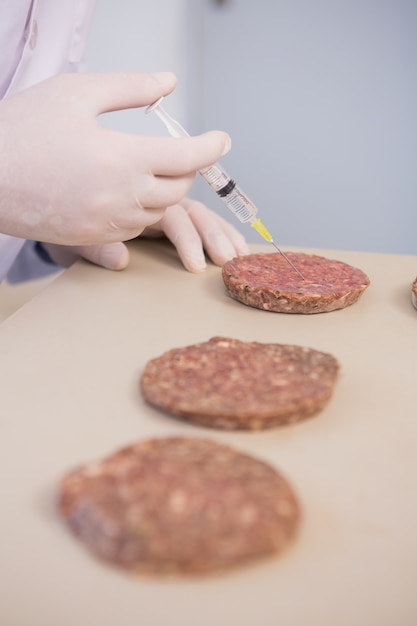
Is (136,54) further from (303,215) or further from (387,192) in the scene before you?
(387,192)

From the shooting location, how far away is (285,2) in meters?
2.92

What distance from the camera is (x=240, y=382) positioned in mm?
854

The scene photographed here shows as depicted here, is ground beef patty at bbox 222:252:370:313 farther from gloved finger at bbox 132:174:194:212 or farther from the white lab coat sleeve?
the white lab coat sleeve

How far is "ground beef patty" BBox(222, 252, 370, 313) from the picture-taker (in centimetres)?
115

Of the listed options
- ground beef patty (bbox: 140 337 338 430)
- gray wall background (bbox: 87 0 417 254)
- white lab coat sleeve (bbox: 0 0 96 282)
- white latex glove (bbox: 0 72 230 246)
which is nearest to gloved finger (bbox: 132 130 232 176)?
white latex glove (bbox: 0 72 230 246)

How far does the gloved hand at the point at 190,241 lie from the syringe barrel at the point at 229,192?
0.38ft

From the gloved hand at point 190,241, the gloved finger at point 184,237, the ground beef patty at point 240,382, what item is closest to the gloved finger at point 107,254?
the gloved hand at point 190,241

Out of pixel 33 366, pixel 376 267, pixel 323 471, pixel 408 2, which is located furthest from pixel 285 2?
pixel 323 471

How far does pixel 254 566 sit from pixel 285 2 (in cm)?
280

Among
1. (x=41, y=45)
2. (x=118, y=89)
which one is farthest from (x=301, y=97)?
(x=118, y=89)

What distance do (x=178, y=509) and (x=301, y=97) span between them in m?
2.71

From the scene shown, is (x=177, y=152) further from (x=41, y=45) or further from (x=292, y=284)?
(x=41, y=45)

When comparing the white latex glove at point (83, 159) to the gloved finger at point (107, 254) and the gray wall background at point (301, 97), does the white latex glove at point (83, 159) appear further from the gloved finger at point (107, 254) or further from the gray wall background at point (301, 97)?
the gray wall background at point (301, 97)

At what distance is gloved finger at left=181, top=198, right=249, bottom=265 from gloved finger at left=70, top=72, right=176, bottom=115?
343 millimetres
